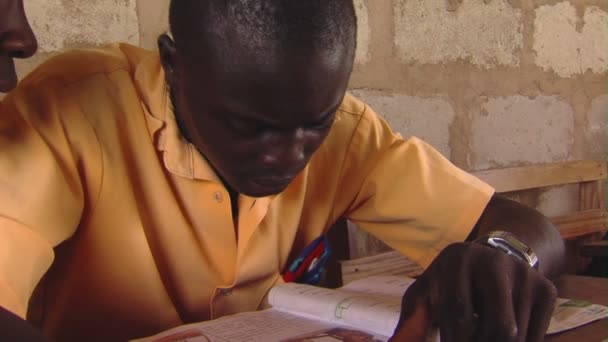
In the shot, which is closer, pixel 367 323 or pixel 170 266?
pixel 367 323

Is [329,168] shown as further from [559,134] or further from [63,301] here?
[559,134]

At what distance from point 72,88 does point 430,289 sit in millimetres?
500

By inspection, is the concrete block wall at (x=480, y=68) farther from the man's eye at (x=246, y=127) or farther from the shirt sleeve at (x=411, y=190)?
the man's eye at (x=246, y=127)

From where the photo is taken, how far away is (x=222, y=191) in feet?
2.82

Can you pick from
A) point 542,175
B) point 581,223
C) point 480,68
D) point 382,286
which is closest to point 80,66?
point 382,286

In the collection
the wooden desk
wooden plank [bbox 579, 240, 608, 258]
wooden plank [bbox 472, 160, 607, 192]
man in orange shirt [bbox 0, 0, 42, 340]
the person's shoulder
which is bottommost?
wooden plank [bbox 579, 240, 608, 258]

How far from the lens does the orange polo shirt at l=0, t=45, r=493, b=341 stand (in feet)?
2.29

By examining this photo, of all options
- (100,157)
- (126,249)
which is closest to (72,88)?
(100,157)

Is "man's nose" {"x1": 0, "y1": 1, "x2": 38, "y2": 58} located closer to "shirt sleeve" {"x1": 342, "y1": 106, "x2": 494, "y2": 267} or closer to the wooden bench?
"shirt sleeve" {"x1": 342, "y1": 106, "x2": 494, "y2": 267}

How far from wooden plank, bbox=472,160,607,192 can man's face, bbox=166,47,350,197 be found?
32.9 inches

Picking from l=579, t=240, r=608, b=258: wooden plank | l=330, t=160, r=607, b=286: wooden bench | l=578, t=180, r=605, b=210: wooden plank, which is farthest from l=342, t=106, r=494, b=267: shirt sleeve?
l=578, t=180, r=605, b=210: wooden plank

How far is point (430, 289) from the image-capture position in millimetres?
634

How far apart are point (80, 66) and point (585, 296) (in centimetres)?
Result: 82

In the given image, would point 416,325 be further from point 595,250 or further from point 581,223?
point 581,223
